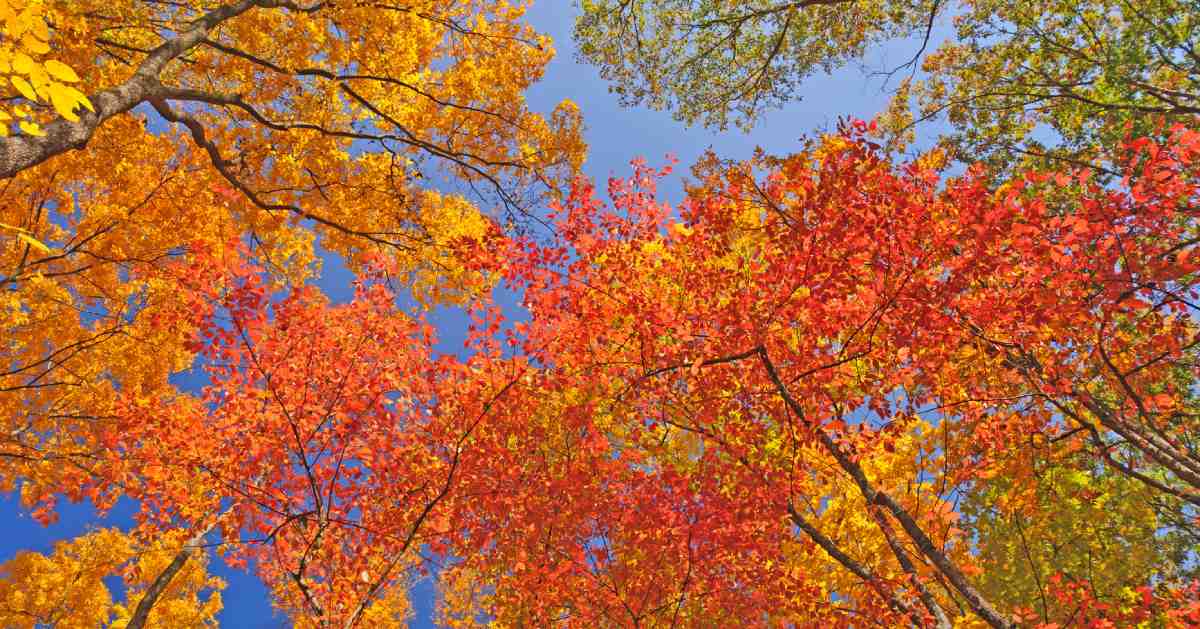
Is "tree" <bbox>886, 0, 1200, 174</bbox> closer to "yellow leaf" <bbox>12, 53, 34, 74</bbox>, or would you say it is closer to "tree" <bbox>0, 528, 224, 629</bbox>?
"yellow leaf" <bbox>12, 53, 34, 74</bbox>

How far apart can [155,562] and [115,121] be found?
1321 centimetres

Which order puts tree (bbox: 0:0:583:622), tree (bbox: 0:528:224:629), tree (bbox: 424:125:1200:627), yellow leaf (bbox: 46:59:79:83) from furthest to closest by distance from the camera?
tree (bbox: 0:528:224:629), tree (bbox: 0:0:583:622), tree (bbox: 424:125:1200:627), yellow leaf (bbox: 46:59:79:83)

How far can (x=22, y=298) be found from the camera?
1003 cm

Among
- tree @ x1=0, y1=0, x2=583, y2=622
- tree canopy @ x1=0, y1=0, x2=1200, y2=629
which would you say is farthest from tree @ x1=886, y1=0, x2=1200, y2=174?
tree @ x1=0, y1=0, x2=583, y2=622

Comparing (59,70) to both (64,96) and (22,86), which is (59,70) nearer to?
(64,96)

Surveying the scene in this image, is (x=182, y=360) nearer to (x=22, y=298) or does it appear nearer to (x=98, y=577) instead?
(x=22, y=298)

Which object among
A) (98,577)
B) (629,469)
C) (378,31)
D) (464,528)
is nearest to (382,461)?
(464,528)

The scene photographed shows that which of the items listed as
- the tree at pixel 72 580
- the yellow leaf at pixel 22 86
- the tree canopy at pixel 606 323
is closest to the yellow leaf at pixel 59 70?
the yellow leaf at pixel 22 86

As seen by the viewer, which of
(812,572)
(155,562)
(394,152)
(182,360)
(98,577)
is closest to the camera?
(394,152)

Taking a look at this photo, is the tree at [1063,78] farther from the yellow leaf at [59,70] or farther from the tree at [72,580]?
the tree at [72,580]

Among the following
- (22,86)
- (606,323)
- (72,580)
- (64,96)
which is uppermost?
(72,580)

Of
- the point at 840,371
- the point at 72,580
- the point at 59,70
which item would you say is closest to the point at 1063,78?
the point at 840,371

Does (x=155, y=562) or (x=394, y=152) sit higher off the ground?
(x=155, y=562)

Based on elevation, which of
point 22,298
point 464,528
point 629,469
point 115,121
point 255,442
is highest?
point 22,298
